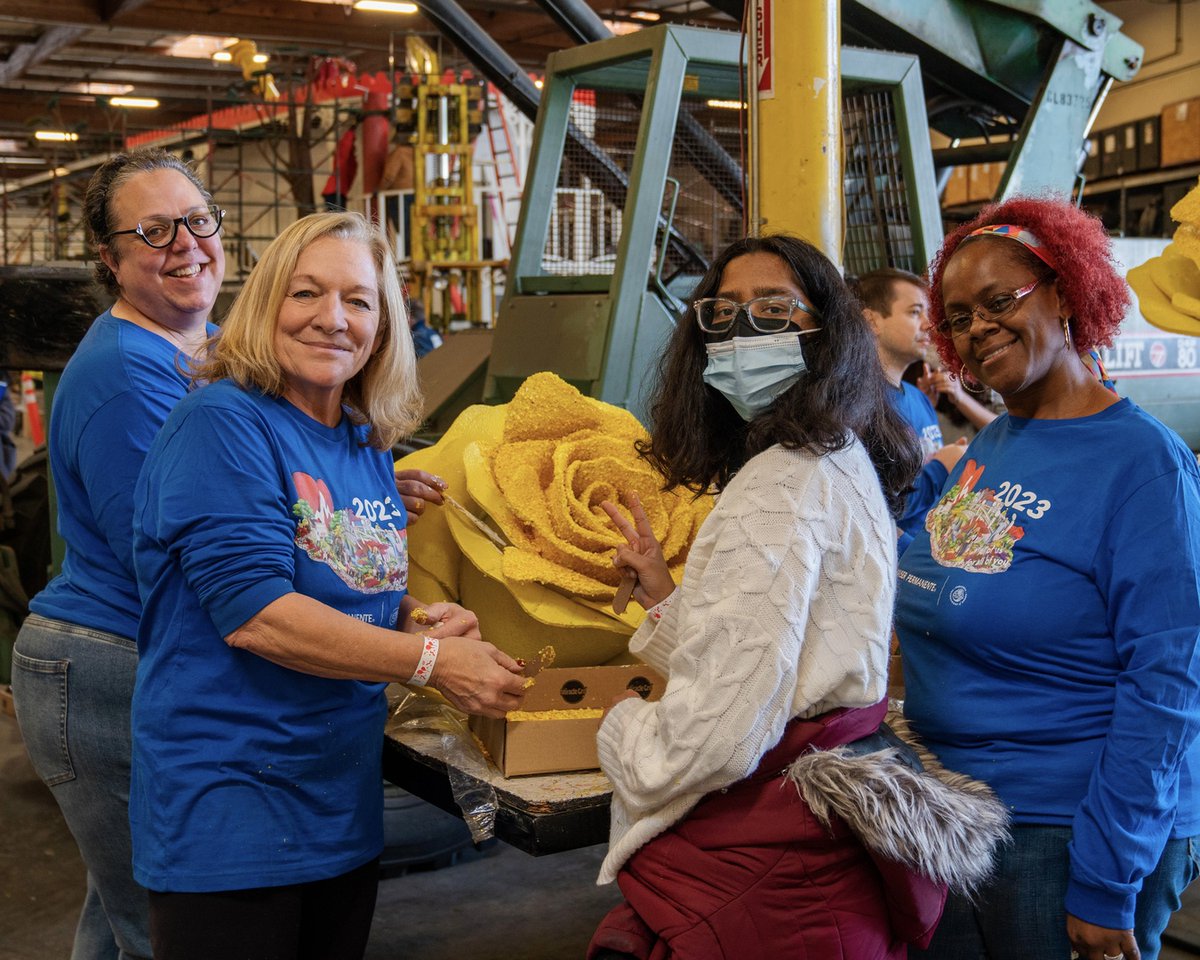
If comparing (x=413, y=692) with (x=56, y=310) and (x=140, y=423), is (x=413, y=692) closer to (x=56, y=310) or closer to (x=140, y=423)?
(x=140, y=423)

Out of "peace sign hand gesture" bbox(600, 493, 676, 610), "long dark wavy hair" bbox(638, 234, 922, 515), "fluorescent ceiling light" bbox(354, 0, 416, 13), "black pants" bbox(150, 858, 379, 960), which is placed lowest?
"black pants" bbox(150, 858, 379, 960)

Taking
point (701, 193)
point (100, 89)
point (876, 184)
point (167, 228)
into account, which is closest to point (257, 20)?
point (100, 89)

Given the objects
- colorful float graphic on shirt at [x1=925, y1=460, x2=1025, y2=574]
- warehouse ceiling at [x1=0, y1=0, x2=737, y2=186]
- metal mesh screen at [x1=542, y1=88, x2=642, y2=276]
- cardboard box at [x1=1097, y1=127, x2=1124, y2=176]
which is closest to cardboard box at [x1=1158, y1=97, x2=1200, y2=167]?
cardboard box at [x1=1097, y1=127, x2=1124, y2=176]

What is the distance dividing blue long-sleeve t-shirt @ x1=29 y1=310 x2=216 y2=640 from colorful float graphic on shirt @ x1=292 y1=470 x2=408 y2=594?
415mm

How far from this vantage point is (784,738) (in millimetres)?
1455

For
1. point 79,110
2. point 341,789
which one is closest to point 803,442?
point 341,789

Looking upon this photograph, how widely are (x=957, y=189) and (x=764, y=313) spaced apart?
8.57 meters

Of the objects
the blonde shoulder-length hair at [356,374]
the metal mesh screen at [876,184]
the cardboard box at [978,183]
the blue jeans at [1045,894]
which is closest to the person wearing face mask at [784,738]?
the blue jeans at [1045,894]

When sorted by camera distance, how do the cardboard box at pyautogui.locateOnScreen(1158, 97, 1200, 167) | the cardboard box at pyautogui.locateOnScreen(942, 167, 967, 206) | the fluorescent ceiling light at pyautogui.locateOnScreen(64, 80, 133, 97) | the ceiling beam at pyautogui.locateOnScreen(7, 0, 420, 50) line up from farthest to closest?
the fluorescent ceiling light at pyautogui.locateOnScreen(64, 80, 133, 97), the ceiling beam at pyautogui.locateOnScreen(7, 0, 420, 50), the cardboard box at pyautogui.locateOnScreen(942, 167, 967, 206), the cardboard box at pyautogui.locateOnScreen(1158, 97, 1200, 167)

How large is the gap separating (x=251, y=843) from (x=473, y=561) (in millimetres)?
590

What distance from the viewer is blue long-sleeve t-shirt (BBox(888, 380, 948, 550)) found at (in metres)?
2.44

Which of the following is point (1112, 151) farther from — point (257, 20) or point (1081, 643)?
point (1081, 643)

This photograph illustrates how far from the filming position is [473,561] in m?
2.01

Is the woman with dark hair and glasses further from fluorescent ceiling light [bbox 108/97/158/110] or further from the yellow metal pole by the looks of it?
fluorescent ceiling light [bbox 108/97/158/110]
